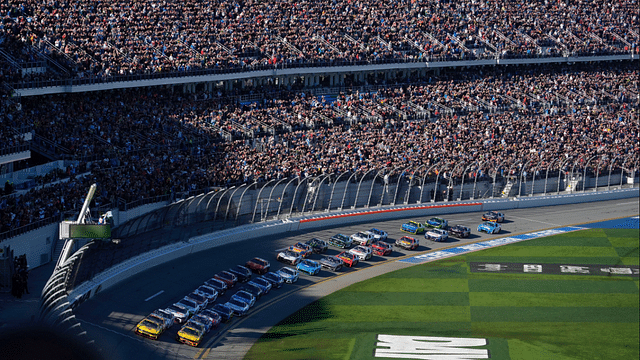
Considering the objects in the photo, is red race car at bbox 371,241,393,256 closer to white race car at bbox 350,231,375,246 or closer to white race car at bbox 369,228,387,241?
white race car at bbox 350,231,375,246

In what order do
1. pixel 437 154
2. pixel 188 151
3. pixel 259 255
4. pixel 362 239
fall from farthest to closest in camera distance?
1. pixel 437 154
2. pixel 188 151
3. pixel 362 239
4. pixel 259 255

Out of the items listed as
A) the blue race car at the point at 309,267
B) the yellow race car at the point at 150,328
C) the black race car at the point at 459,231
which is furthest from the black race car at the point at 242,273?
the black race car at the point at 459,231

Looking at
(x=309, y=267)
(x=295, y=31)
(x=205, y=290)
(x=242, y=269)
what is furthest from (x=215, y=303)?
(x=295, y=31)

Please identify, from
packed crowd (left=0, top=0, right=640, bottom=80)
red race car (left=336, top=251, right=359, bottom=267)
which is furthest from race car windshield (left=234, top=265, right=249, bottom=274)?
packed crowd (left=0, top=0, right=640, bottom=80)

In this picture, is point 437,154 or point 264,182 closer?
point 264,182

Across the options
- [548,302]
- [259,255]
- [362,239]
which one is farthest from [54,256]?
[548,302]

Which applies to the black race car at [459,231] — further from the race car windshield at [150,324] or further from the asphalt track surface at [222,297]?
the race car windshield at [150,324]

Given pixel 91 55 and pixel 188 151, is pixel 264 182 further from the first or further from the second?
pixel 91 55
